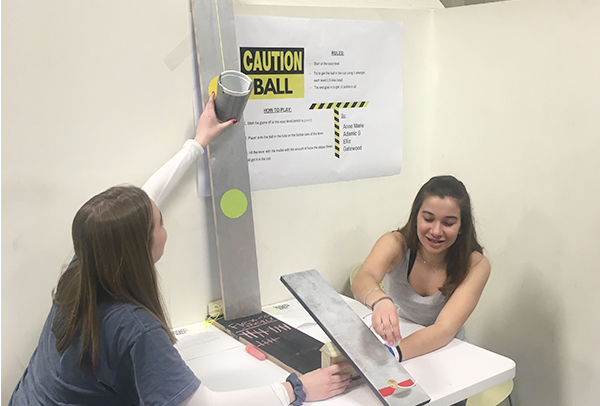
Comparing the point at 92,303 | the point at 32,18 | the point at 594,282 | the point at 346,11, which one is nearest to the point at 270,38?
the point at 346,11

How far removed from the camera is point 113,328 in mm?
1008

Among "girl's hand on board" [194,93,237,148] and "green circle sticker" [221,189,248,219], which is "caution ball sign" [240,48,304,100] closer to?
"girl's hand on board" [194,93,237,148]

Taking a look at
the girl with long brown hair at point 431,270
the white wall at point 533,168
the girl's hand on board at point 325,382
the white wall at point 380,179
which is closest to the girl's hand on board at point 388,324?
the girl with long brown hair at point 431,270

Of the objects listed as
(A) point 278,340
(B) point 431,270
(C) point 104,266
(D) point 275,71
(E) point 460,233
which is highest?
(D) point 275,71

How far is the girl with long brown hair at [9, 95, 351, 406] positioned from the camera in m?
A: 1.00

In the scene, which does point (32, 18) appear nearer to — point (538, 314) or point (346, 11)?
point (346, 11)

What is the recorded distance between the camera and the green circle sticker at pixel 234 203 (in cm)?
162

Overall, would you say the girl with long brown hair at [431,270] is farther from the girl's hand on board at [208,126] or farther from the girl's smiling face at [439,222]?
the girl's hand on board at [208,126]

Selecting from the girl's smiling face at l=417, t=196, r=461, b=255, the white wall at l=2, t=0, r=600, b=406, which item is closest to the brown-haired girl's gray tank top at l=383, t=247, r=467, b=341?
the girl's smiling face at l=417, t=196, r=461, b=255

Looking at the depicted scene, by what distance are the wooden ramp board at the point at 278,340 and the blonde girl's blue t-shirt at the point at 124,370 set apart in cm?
40

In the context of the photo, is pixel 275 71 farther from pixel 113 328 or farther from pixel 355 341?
pixel 113 328

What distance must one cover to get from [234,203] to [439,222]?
613mm

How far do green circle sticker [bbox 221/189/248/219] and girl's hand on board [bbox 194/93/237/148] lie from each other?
6.8 inches

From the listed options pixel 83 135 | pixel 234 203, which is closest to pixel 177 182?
pixel 234 203
